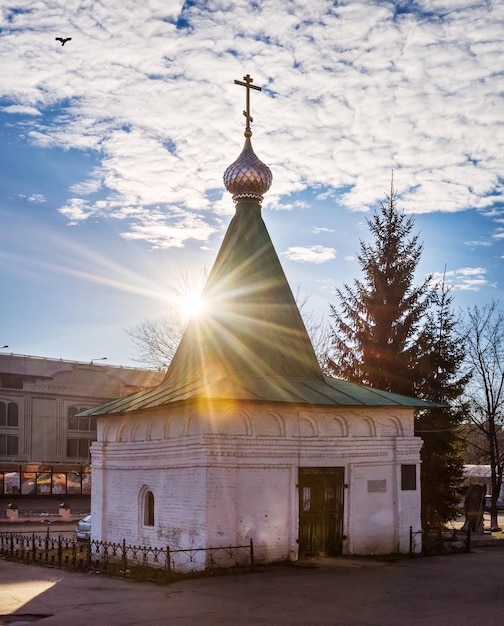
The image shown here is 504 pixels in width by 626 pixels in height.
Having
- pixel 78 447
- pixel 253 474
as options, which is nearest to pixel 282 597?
pixel 253 474

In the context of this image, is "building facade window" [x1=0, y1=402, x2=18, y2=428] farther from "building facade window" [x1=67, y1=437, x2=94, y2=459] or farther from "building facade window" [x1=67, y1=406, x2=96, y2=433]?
"building facade window" [x1=67, y1=437, x2=94, y2=459]

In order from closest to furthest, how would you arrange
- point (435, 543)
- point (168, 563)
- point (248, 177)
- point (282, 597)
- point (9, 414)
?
point (282, 597)
point (168, 563)
point (435, 543)
point (248, 177)
point (9, 414)

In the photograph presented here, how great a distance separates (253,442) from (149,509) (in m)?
3.23

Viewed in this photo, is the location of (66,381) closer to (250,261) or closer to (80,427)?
(80,427)

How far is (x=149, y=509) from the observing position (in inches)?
701

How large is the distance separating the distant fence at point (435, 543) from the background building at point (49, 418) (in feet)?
86.1

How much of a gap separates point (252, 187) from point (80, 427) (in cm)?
3117

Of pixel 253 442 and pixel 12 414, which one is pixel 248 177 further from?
pixel 12 414

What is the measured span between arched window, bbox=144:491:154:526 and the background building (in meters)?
26.1

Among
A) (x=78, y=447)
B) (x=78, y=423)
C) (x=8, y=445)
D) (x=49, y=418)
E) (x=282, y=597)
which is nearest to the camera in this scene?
(x=282, y=597)

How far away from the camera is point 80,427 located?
48.0 metres

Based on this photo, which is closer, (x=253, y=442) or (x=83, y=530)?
(x=253, y=442)

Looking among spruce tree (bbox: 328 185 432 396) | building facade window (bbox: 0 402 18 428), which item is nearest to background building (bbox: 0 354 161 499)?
building facade window (bbox: 0 402 18 428)

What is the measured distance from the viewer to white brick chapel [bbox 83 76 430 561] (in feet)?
52.3
